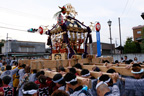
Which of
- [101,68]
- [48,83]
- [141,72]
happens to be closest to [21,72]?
[48,83]

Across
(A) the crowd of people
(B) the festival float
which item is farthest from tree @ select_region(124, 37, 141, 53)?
(A) the crowd of people

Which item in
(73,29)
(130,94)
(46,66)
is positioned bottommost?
(130,94)

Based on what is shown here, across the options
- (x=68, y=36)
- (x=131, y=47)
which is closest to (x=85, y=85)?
(x=68, y=36)

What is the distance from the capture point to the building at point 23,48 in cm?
2203

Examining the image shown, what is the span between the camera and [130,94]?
93.7 inches

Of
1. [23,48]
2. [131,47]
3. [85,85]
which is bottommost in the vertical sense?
[85,85]

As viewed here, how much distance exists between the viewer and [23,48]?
938 inches

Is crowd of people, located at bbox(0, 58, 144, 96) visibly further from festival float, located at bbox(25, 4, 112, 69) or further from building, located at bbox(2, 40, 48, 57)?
building, located at bbox(2, 40, 48, 57)

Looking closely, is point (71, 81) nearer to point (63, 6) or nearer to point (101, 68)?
point (101, 68)

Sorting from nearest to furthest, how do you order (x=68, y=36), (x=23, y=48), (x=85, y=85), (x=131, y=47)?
(x=85, y=85), (x=68, y=36), (x=131, y=47), (x=23, y=48)

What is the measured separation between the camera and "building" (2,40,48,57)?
22.0m

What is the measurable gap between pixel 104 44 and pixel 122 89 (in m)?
25.1

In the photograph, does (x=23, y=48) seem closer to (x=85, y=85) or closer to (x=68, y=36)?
(x=68, y=36)

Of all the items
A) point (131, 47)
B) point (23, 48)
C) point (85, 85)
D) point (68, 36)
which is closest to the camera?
point (85, 85)
